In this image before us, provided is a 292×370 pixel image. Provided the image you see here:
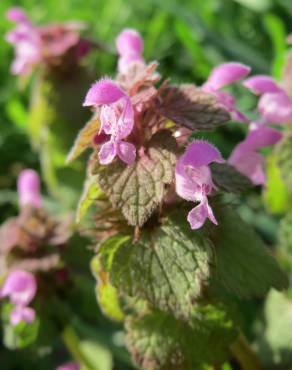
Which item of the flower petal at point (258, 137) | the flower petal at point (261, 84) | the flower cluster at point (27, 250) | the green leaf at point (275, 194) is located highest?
the flower petal at point (261, 84)

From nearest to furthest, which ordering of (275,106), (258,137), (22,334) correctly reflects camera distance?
(258,137) → (275,106) → (22,334)

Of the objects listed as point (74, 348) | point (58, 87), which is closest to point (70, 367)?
point (74, 348)

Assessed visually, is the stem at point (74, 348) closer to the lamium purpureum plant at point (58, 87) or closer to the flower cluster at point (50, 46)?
the lamium purpureum plant at point (58, 87)

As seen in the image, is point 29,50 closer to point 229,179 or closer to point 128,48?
point 128,48

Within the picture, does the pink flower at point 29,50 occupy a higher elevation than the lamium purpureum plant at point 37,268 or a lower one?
higher

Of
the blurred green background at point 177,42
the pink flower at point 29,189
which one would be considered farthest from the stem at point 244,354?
the blurred green background at point 177,42

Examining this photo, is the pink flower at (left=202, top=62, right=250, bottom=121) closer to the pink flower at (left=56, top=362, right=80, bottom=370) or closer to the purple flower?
the purple flower
